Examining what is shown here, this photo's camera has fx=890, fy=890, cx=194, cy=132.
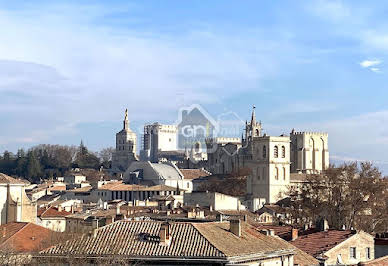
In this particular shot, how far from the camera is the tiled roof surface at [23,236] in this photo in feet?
106

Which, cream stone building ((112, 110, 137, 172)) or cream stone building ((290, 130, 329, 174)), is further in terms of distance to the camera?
cream stone building ((112, 110, 137, 172))

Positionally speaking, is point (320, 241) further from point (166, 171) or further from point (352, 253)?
point (166, 171)

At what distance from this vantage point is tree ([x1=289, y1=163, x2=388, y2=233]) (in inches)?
2317

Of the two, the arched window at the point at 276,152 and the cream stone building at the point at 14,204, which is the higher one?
the arched window at the point at 276,152

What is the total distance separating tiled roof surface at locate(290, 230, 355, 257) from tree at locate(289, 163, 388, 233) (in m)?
18.4

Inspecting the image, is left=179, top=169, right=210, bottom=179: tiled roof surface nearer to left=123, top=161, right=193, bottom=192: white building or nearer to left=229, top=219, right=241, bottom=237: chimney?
left=123, top=161, right=193, bottom=192: white building

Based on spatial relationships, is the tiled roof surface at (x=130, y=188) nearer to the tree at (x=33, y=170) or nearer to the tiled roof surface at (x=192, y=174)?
the tiled roof surface at (x=192, y=174)

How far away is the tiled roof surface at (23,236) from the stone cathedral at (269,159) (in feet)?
198

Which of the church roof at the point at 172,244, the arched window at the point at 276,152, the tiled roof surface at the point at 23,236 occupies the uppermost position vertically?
the arched window at the point at 276,152

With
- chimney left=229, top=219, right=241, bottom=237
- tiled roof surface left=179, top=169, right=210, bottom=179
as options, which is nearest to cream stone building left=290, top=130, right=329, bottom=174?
tiled roof surface left=179, top=169, right=210, bottom=179

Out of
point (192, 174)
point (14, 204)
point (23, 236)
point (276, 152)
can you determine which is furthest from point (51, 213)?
point (192, 174)

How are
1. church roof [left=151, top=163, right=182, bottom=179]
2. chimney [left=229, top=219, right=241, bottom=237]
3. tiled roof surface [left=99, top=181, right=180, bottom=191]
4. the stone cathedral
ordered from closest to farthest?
1. chimney [left=229, top=219, right=241, bottom=237]
2. tiled roof surface [left=99, top=181, right=180, bottom=191]
3. the stone cathedral
4. church roof [left=151, top=163, right=182, bottom=179]

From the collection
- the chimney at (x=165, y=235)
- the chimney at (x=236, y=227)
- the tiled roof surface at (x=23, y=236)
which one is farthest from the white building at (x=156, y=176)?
the chimney at (x=165, y=235)

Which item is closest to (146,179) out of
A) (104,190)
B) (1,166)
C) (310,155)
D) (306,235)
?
(104,190)
